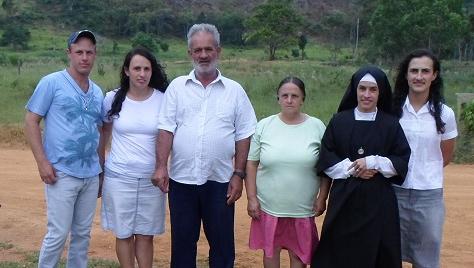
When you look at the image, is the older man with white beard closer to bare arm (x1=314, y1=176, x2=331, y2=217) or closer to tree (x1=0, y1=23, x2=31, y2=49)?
bare arm (x1=314, y1=176, x2=331, y2=217)

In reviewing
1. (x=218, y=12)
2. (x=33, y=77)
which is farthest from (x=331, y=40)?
(x=33, y=77)

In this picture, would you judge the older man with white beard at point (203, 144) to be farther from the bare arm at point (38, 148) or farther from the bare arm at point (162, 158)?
the bare arm at point (38, 148)

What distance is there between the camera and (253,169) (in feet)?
13.2

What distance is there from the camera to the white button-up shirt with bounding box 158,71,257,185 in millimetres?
3889

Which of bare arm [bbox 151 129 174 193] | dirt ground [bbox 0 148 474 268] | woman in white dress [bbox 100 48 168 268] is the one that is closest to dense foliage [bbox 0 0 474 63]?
dirt ground [bbox 0 148 474 268]

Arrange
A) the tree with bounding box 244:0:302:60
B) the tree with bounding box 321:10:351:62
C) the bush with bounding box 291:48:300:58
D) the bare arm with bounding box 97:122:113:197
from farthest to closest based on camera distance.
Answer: the tree with bounding box 321:10:351:62, the bush with bounding box 291:48:300:58, the tree with bounding box 244:0:302:60, the bare arm with bounding box 97:122:113:197

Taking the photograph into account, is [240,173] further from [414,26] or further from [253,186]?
[414,26]

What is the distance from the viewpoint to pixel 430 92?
3.88 meters

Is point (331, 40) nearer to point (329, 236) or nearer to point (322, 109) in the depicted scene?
point (322, 109)

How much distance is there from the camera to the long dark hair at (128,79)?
4055 mm

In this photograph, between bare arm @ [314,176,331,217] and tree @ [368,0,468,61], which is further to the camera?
tree @ [368,0,468,61]

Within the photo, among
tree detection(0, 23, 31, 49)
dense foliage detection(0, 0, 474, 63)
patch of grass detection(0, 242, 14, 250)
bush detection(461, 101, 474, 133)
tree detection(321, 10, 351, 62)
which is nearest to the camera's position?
patch of grass detection(0, 242, 14, 250)

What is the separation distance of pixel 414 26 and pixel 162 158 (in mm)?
22933

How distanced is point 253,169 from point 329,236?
62 cm
